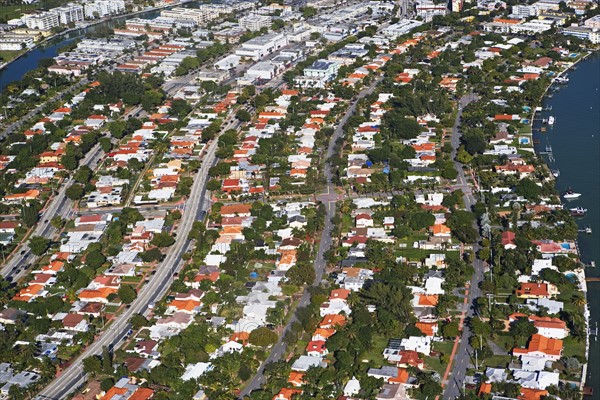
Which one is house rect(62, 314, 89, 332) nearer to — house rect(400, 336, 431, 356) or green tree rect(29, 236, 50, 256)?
green tree rect(29, 236, 50, 256)

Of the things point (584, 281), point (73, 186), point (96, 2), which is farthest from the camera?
point (96, 2)

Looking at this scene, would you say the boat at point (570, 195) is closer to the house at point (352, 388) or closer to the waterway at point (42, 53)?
the house at point (352, 388)

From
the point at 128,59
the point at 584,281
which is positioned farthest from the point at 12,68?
the point at 584,281

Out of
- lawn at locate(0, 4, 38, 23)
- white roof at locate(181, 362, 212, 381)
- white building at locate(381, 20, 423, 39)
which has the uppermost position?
lawn at locate(0, 4, 38, 23)

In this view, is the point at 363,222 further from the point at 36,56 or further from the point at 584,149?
the point at 36,56

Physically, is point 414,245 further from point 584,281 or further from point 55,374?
point 55,374

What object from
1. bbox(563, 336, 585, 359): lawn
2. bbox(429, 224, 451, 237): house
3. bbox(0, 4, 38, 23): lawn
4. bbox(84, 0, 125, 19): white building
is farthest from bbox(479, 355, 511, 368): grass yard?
bbox(84, 0, 125, 19): white building
